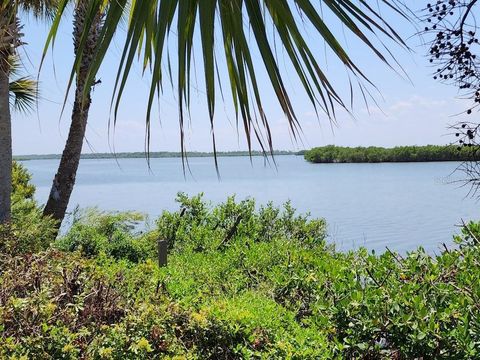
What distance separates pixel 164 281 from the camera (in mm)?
4625

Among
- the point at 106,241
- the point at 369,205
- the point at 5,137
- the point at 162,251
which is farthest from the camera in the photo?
the point at 369,205

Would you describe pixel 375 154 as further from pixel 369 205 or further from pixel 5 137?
pixel 5 137

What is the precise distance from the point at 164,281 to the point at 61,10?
2.77m

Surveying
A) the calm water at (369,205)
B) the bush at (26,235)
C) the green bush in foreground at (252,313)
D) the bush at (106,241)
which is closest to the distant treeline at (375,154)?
the calm water at (369,205)

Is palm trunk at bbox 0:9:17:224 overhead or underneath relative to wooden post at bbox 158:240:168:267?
overhead

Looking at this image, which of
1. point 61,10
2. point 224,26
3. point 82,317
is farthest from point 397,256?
point 61,10

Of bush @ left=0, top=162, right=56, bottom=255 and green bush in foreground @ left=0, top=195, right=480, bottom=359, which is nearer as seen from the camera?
green bush in foreground @ left=0, top=195, right=480, bottom=359

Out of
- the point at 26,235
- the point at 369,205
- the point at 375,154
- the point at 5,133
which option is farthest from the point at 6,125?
the point at 375,154

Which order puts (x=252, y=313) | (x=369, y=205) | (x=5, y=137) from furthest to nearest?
(x=369, y=205), (x=5, y=137), (x=252, y=313)

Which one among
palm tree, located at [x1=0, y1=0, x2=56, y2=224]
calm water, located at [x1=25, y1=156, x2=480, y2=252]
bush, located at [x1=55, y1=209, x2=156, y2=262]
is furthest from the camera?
calm water, located at [x1=25, y1=156, x2=480, y2=252]

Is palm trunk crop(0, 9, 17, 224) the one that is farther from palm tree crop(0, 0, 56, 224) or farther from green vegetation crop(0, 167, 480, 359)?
green vegetation crop(0, 167, 480, 359)

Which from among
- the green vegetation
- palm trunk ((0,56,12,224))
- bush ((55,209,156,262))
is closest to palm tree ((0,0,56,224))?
palm trunk ((0,56,12,224))

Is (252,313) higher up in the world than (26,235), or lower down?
lower down

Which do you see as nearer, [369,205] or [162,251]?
[162,251]
